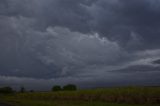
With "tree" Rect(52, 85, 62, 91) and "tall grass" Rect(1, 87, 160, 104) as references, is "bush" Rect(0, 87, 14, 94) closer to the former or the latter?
"tree" Rect(52, 85, 62, 91)

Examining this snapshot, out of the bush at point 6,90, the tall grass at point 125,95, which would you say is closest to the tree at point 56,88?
the bush at point 6,90

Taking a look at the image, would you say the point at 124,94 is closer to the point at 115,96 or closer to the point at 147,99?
the point at 115,96

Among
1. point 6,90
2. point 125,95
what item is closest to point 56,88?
point 6,90

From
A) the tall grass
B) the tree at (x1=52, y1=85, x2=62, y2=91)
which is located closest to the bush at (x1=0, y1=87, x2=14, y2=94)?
the tree at (x1=52, y1=85, x2=62, y2=91)

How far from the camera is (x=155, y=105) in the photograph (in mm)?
45844

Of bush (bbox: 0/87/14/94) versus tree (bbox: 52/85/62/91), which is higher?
bush (bbox: 0/87/14/94)

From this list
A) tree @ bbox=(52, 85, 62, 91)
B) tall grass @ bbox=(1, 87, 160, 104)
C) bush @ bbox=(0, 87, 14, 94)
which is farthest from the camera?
bush @ bbox=(0, 87, 14, 94)

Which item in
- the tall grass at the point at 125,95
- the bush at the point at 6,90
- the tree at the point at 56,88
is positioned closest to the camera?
the tall grass at the point at 125,95

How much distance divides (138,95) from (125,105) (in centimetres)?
450

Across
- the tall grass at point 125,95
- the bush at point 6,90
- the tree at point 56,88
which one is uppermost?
the bush at point 6,90

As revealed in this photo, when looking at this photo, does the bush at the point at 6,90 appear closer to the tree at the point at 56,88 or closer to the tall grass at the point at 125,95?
the tree at the point at 56,88

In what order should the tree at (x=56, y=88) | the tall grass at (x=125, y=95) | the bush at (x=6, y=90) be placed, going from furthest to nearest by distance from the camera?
1. the bush at (x=6, y=90)
2. the tree at (x=56, y=88)
3. the tall grass at (x=125, y=95)

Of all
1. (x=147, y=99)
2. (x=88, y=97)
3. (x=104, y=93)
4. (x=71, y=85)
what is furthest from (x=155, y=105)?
(x=71, y=85)

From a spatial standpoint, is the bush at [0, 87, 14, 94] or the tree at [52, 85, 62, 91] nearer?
the tree at [52, 85, 62, 91]
